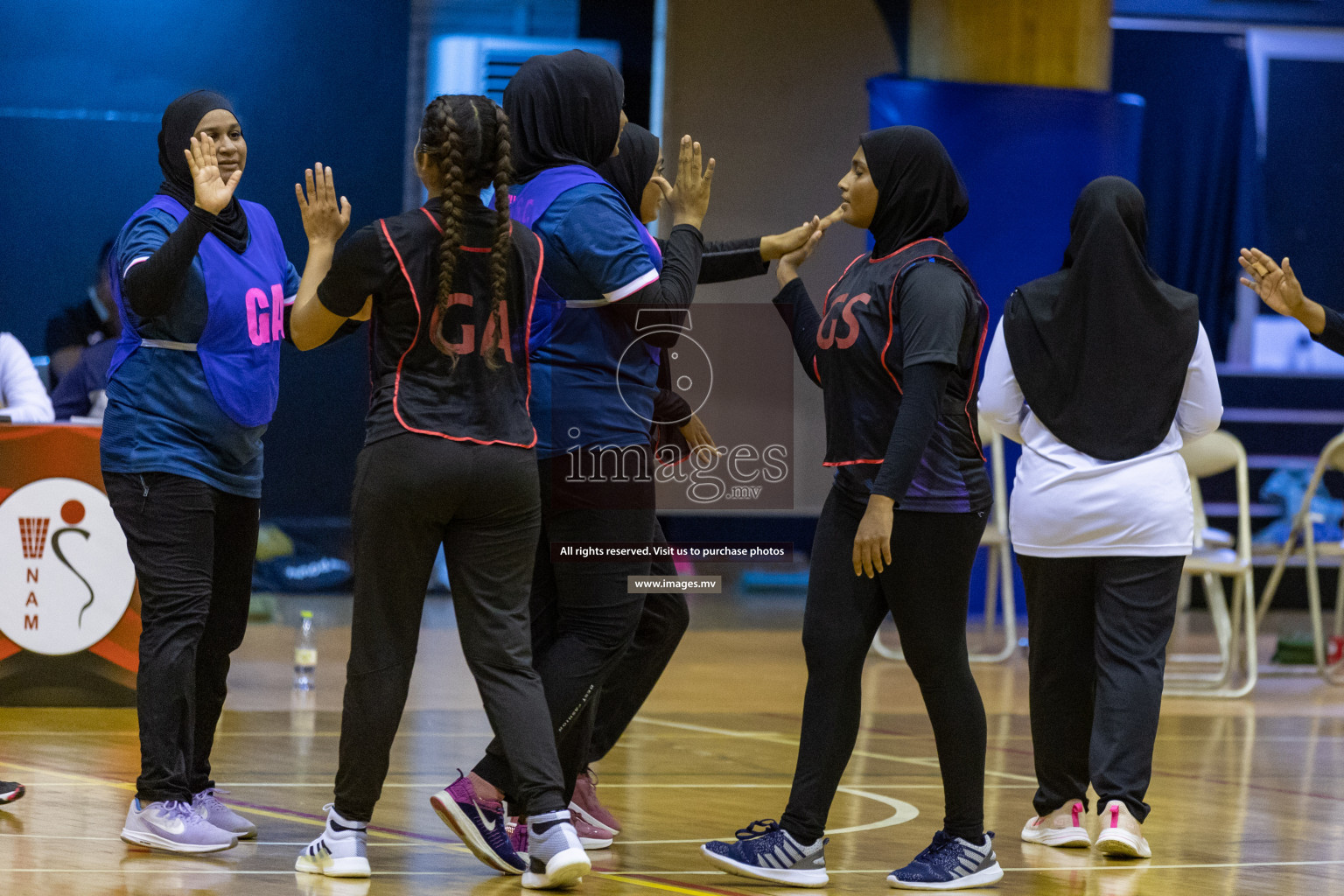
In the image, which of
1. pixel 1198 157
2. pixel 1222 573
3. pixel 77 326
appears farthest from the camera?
pixel 1198 157

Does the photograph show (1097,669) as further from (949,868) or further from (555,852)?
(555,852)

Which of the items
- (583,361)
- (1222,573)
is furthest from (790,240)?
(1222,573)

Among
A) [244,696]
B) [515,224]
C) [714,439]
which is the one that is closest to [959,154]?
[244,696]

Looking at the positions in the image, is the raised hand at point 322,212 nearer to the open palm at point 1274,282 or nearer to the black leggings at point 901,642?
the black leggings at point 901,642

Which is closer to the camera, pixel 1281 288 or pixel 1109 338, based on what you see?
pixel 1109 338

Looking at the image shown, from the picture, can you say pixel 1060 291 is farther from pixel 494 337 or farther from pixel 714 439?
pixel 494 337

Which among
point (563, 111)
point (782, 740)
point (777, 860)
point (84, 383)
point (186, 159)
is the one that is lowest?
point (782, 740)

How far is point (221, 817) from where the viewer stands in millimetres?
3881

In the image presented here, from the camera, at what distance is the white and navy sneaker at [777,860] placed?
358 centimetres

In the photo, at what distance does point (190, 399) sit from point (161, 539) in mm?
318

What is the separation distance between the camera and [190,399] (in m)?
3.76

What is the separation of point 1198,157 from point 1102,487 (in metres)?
9.04

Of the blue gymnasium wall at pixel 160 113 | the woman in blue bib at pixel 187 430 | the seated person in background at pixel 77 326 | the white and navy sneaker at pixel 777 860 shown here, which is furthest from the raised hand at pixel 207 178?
the blue gymnasium wall at pixel 160 113

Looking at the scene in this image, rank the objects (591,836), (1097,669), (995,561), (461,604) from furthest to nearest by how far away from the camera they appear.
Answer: (995,561)
(1097,669)
(591,836)
(461,604)
